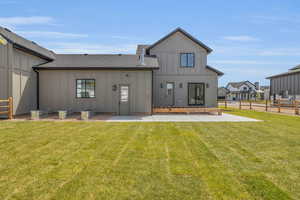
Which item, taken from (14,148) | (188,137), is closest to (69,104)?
(14,148)

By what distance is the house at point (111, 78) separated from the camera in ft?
39.5

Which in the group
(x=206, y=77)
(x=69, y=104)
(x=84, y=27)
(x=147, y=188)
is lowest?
(x=147, y=188)

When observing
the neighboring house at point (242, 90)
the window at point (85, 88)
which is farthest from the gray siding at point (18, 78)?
the neighboring house at point (242, 90)

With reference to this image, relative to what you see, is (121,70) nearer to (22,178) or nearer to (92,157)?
(92,157)

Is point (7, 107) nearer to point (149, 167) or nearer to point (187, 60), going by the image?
point (149, 167)

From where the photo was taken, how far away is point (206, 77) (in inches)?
636

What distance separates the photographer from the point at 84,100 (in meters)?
13.5

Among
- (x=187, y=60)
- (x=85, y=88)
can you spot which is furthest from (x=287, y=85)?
(x=85, y=88)

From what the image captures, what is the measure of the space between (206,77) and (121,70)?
7.60 metres

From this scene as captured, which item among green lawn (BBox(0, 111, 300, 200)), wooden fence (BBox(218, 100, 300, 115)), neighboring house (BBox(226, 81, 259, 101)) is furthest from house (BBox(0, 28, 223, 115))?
neighboring house (BBox(226, 81, 259, 101))

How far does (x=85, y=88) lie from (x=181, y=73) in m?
8.12

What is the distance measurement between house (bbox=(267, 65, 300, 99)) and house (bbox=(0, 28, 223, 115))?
71.1 feet

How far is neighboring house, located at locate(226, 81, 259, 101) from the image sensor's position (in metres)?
63.6

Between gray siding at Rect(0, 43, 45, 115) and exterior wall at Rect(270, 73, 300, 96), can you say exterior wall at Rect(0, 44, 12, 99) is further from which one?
exterior wall at Rect(270, 73, 300, 96)
